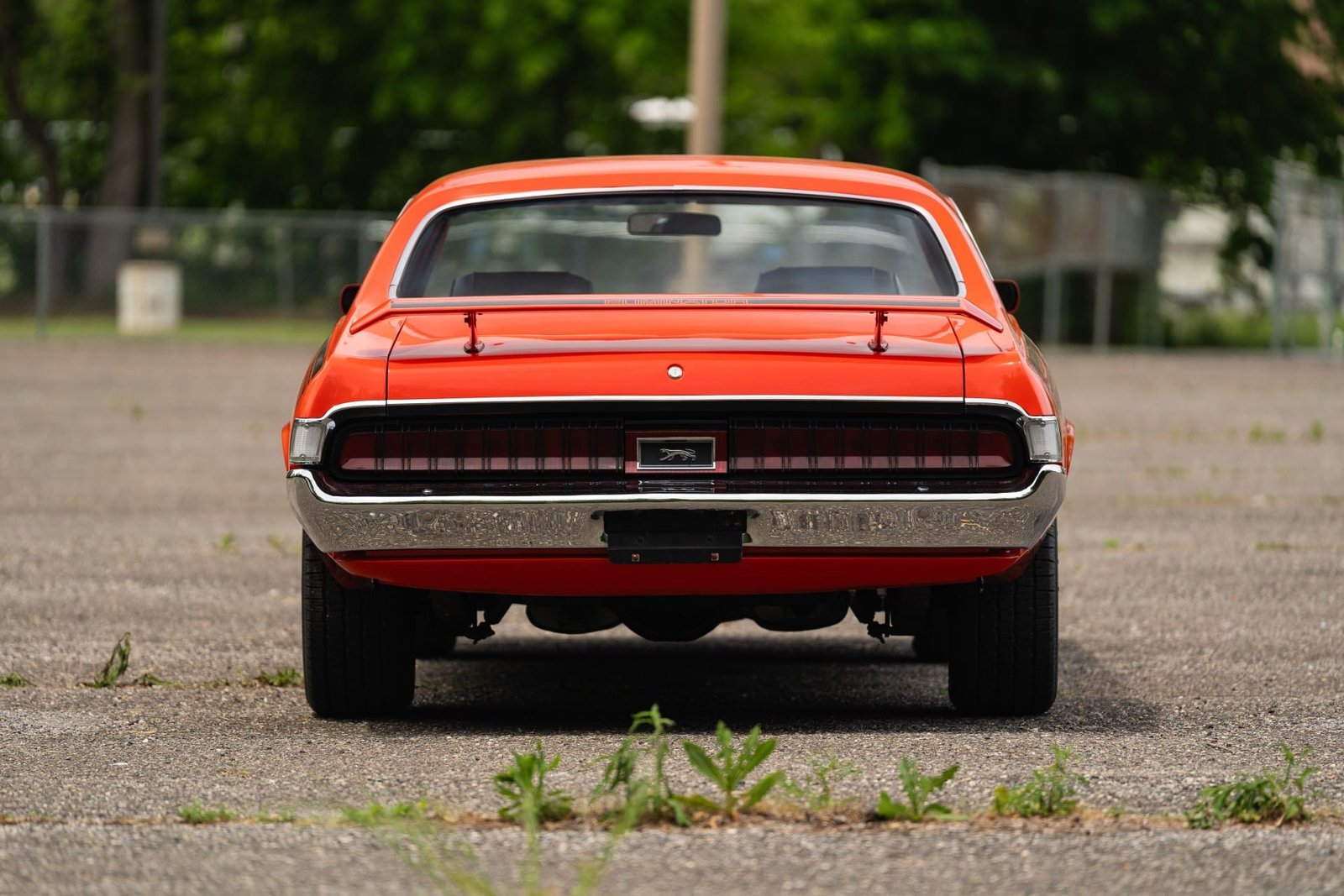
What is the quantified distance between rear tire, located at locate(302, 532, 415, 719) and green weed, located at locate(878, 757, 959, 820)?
1.72m

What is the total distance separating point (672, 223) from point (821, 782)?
2.30 meters

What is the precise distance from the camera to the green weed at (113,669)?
6.32m

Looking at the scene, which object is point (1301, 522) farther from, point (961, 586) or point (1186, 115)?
point (1186, 115)

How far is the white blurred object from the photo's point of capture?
30.0 meters

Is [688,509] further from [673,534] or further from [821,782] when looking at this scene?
[821,782]

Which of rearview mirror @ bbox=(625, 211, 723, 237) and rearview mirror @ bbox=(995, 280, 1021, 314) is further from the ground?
rearview mirror @ bbox=(625, 211, 723, 237)

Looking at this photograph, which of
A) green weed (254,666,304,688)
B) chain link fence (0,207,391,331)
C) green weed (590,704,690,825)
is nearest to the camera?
green weed (590,704,690,825)

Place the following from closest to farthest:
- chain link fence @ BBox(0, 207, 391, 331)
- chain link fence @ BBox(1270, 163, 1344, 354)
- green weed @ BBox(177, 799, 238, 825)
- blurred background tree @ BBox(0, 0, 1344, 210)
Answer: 1. green weed @ BBox(177, 799, 238, 825)
2. chain link fence @ BBox(1270, 163, 1344, 354)
3. chain link fence @ BBox(0, 207, 391, 331)
4. blurred background tree @ BBox(0, 0, 1344, 210)

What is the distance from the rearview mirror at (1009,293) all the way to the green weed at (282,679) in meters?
2.36

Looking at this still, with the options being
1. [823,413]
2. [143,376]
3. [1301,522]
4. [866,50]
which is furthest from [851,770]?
[866,50]

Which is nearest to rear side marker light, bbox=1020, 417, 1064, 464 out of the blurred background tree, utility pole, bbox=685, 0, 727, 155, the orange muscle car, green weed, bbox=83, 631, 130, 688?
the orange muscle car

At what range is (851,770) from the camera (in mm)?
4770

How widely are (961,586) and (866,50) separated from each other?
24732mm

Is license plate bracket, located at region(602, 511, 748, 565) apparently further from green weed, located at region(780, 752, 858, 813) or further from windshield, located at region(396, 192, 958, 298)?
windshield, located at region(396, 192, 958, 298)
